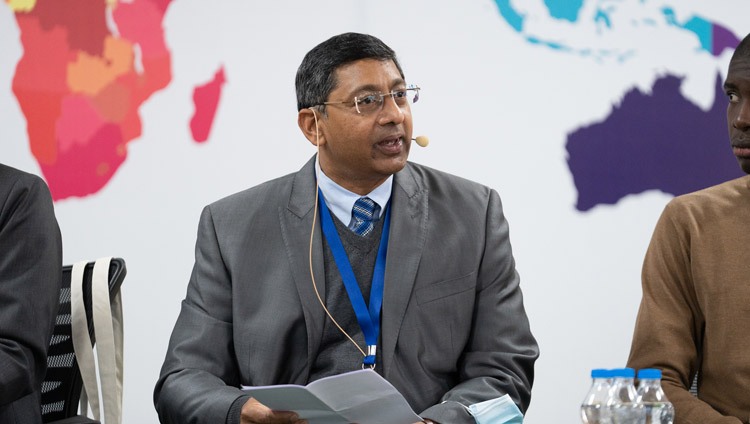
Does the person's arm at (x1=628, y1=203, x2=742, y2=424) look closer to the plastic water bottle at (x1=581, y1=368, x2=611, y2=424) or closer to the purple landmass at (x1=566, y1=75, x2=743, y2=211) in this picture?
the plastic water bottle at (x1=581, y1=368, x2=611, y2=424)

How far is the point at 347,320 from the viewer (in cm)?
275

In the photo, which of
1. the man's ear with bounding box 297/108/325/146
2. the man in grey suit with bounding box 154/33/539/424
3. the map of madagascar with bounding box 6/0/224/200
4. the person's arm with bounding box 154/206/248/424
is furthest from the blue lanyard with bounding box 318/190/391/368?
the map of madagascar with bounding box 6/0/224/200

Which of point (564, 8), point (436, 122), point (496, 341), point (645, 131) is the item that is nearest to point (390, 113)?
point (496, 341)

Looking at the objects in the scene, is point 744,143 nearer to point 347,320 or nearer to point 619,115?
point 347,320

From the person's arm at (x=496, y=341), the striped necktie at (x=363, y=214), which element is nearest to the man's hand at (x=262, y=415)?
the person's arm at (x=496, y=341)

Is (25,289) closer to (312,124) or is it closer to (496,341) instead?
(312,124)

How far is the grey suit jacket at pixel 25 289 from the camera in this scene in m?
2.47

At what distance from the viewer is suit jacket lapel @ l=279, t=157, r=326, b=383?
270 centimetres

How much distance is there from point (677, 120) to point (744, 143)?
74.6 inches

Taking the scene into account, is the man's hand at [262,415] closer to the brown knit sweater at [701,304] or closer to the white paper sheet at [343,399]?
the white paper sheet at [343,399]

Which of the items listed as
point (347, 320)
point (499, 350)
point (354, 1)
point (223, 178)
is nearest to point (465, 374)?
point (499, 350)

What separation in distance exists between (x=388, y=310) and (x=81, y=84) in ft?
6.04

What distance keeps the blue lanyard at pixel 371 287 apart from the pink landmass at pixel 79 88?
4.58ft

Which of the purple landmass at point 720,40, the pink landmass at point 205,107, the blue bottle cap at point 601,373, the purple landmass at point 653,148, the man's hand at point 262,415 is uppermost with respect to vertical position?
the purple landmass at point 720,40
